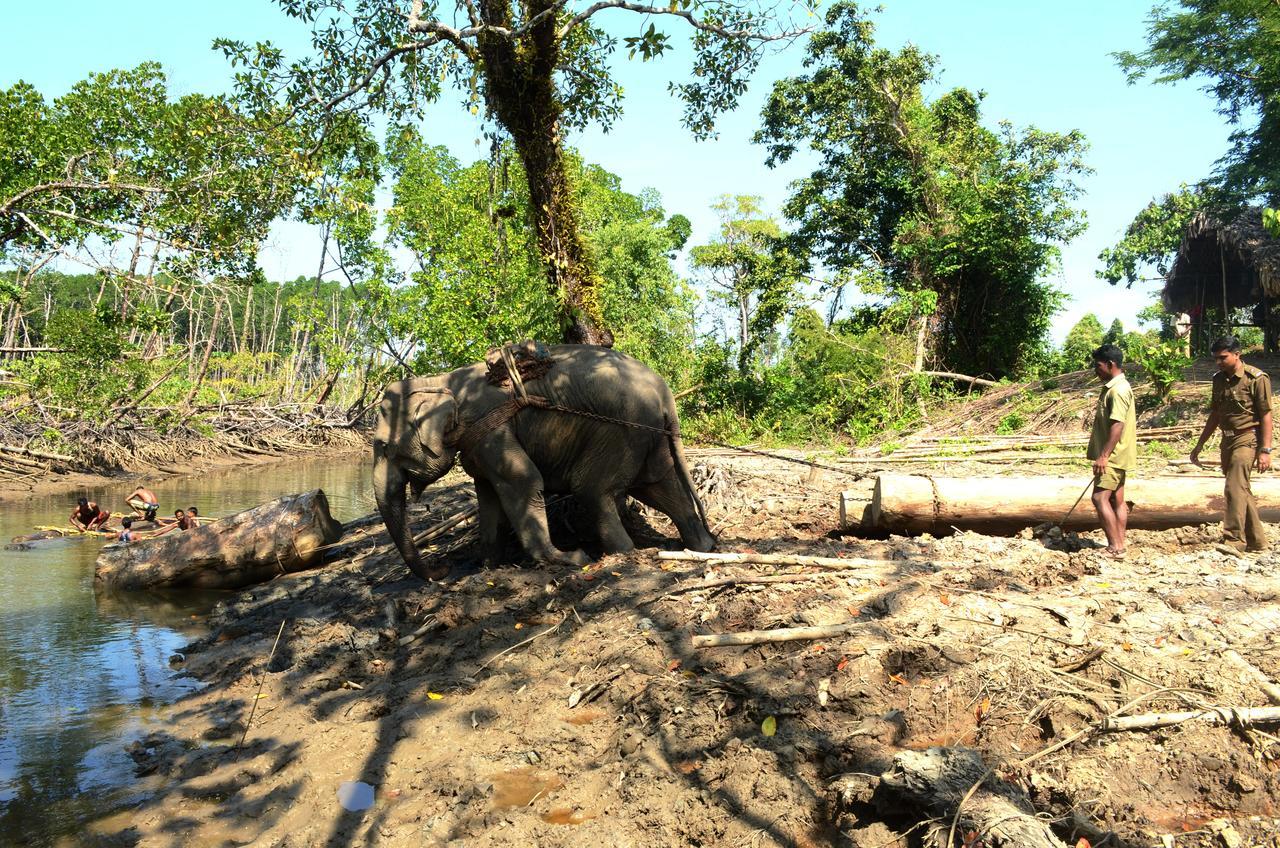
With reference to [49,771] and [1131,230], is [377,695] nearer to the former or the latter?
[49,771]

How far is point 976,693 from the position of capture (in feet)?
14.1

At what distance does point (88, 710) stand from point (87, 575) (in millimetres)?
5758

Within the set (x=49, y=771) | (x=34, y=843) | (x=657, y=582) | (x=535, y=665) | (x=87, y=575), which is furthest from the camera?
(x=87, y=575)

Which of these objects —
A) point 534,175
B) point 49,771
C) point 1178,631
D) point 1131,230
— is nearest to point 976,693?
point 1178,631

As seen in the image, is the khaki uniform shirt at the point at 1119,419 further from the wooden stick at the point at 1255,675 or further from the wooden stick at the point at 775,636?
the wooden stick at the point at 775,636

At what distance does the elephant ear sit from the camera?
8070 millimetres

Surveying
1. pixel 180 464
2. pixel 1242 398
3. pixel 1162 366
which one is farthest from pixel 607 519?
pixel 180 464

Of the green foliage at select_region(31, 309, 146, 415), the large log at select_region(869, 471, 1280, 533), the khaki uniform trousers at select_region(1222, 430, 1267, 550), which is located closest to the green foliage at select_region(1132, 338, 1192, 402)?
the large log at select_region(869, 471, 1280, 533)

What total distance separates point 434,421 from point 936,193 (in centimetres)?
1940

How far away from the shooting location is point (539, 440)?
824cm

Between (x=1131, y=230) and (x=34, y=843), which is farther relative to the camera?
(x=1131, y=230)

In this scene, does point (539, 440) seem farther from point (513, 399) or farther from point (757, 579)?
point (757, 579)

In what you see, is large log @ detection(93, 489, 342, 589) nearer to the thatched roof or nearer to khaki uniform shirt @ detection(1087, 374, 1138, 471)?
khaki uniform shirt @ detection(1087, 374, 1138, 471)

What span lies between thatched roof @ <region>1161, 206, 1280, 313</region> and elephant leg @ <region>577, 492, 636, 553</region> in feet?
58.4
